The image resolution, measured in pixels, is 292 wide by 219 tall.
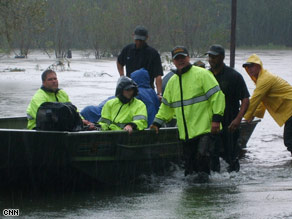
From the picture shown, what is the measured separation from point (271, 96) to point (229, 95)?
3.81 feet

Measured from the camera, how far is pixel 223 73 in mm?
8344

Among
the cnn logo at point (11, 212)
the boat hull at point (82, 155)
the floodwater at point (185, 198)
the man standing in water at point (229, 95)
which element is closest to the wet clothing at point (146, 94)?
the boat hull at point (82, 155)

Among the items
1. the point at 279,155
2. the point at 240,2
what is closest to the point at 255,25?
the point at 240,2

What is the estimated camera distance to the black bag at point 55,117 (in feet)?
24.8

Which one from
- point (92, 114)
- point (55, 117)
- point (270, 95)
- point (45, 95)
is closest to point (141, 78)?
point (92, 114)

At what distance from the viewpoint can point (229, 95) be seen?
834 centimetres

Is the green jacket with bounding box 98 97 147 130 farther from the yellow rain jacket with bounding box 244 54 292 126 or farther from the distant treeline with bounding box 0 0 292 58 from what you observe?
the distant treeline with bounding box 0 0 292 58

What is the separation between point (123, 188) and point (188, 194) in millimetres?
1001

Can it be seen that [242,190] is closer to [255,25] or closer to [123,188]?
[123,188]

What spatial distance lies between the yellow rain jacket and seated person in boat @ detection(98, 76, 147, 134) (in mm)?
1741

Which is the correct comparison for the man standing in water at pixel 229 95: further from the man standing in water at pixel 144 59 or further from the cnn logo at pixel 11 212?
the cnn logo at pixel 11 212

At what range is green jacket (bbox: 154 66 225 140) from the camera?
7.64 m

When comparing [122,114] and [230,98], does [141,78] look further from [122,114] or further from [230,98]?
[230,98]

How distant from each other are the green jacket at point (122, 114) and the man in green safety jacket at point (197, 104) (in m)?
0.49
